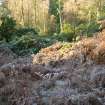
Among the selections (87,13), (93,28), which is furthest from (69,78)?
(87,13)

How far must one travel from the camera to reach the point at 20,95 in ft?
30.8

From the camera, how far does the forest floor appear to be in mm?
9258

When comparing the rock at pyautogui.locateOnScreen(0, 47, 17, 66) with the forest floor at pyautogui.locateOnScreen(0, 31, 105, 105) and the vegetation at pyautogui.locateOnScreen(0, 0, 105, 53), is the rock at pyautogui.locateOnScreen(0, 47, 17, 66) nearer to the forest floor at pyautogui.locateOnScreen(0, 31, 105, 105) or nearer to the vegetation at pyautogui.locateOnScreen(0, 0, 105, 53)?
the forest floor at pyautogui.locateOnScreen(0, 31, 105, 105)

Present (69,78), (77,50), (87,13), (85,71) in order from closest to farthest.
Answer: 1. (69,78)
2. (85,71)
3. (77,50)
4. (87,13)

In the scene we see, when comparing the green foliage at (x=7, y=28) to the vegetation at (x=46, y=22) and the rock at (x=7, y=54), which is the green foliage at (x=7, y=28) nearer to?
the vegetation at (x=46, y=22)

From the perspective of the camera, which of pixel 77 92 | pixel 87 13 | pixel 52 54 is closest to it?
pixel 77 92

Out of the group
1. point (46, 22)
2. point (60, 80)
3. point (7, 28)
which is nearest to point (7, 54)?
point (7, 28)

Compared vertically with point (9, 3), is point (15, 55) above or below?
below

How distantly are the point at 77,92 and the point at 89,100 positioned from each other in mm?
1219

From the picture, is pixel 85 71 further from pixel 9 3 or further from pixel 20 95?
pixel 9 3

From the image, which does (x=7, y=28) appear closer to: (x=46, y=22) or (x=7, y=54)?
(x=7, y=54)

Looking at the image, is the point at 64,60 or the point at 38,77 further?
→ the point at 64,60

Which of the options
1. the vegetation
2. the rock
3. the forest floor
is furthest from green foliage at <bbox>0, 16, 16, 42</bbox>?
the forest floor

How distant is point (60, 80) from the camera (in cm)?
1252
